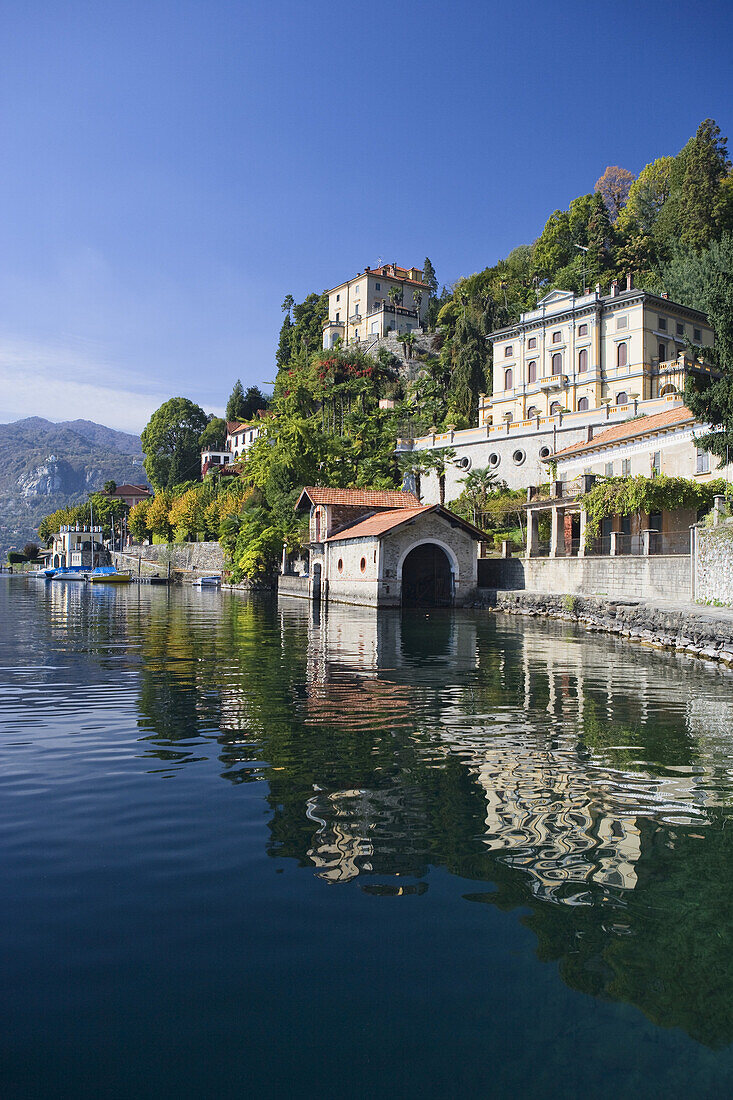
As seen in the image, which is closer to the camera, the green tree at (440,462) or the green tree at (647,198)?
the green tree at (440,462)

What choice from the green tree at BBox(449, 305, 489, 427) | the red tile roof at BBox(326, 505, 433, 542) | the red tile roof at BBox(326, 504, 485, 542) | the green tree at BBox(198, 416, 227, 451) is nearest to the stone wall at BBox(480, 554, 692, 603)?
the red tile roof at BBox(326, 504, 485, 542)

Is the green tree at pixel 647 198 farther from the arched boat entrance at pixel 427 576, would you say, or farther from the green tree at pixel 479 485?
the arched boat entrance at pixel 427 576

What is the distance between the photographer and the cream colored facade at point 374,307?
338 ft

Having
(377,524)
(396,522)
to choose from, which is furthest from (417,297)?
(396,522)

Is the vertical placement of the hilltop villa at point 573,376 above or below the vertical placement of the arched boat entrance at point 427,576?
above

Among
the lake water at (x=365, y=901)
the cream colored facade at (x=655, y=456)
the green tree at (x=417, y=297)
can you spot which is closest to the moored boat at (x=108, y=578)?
the cream colored facade at (x=655, y=456)

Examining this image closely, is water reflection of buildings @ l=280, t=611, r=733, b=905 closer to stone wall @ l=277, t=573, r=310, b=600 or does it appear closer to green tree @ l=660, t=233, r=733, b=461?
green tree @ l=660, t=233, r=733, b=461

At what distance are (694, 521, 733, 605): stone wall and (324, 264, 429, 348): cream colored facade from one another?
3178 inches

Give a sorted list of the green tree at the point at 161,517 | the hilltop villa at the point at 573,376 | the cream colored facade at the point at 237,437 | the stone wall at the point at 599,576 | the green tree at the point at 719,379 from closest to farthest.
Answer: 1. the green tree at the point at 719,379
2. the stone wall at the point at 599,576
3. the hilltop villa at the point at 573,376
4. the green tree at the point at 161,517
5. the cream colored facade at the point at 237,437

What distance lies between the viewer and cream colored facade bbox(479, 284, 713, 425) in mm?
54219

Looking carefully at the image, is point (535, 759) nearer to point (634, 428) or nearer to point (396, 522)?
point (396, 522)

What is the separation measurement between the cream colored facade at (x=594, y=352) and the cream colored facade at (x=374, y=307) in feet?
138

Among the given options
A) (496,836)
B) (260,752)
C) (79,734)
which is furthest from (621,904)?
(79,734)

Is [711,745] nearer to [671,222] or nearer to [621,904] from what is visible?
[621,904]
